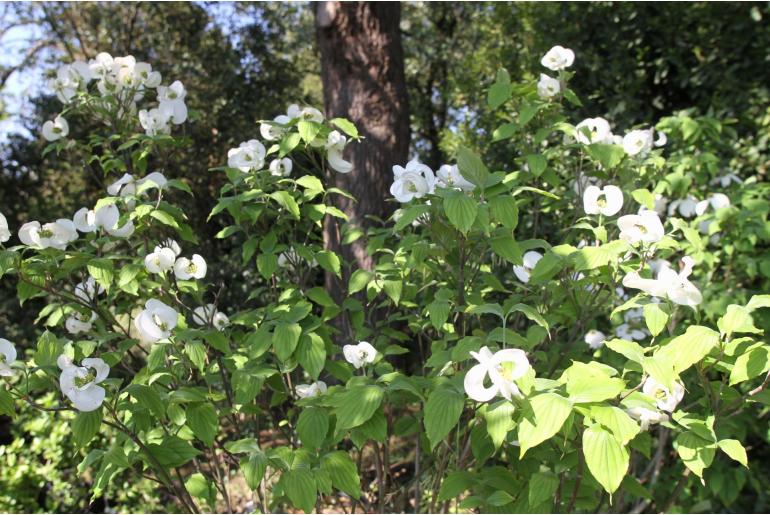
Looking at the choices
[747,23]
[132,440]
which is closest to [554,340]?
[132,440]

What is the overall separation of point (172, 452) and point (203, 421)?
14 centimetres

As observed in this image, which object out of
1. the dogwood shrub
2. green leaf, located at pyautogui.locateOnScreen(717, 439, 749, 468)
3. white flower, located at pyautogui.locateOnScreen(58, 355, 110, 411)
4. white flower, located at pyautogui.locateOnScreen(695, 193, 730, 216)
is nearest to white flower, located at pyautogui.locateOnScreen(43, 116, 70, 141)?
the dogwood shrub

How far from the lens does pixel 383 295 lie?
7.25ft

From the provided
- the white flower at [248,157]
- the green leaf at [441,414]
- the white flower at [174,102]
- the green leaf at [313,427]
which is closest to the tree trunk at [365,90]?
the white flower at [174,102]

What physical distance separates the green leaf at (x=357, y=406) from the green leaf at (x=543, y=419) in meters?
0.32

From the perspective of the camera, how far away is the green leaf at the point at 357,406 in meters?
1.18

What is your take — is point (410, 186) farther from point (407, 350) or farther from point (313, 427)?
point (313, 427)

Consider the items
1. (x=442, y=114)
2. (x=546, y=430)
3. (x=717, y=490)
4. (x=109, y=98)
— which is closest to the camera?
(x=546, y=430)

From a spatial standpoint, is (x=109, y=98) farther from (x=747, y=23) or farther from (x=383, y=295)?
(x=747, y=23)

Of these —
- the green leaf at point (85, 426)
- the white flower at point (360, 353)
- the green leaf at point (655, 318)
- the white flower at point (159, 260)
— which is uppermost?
the white flower at point (159, 260)

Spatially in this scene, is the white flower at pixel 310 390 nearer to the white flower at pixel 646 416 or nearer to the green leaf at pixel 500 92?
the white flower at pixel 646 416

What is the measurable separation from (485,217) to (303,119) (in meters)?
0.71

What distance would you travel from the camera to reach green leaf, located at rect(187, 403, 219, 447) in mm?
1421

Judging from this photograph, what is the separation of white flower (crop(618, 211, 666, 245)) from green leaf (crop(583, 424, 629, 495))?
1.86 feet
